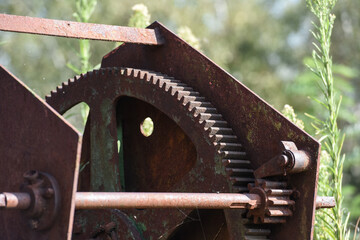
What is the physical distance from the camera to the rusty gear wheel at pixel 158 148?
343cm

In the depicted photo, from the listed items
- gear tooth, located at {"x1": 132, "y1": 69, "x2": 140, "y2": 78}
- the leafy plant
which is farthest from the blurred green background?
gear tooth, located at {"x1": 132, "y1": 69, "x2": 140, "y2": 78}

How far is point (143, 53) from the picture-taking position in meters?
4.05

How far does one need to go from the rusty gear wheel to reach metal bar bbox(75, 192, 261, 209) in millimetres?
182

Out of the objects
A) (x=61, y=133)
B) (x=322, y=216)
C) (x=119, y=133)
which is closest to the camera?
(x=61, y=133)

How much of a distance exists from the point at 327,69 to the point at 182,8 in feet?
87.3

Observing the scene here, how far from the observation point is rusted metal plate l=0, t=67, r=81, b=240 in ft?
8.60

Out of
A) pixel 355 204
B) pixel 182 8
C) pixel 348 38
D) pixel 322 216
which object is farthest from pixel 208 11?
pixel 322 216

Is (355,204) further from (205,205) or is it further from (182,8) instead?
(205,205)

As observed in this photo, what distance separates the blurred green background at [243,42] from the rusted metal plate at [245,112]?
18.7m

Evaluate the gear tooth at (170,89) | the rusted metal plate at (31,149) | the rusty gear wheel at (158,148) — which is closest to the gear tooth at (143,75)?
the rusty gear wheel at (158,148)

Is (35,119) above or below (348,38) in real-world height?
below

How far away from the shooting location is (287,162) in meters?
3.14

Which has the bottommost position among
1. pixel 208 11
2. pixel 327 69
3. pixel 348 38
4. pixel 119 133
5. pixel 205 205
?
pixel 205 205

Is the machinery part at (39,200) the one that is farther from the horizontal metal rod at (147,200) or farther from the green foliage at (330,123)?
the green foliage at (330,123)
